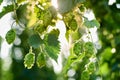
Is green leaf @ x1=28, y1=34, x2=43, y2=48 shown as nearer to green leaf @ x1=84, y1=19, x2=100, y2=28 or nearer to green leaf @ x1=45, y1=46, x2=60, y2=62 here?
green leaf @ x1=45, y1=46, x2=60, y2=62

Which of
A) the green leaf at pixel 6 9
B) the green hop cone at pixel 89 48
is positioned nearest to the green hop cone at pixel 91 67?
the green hop cone at pixel 89 48

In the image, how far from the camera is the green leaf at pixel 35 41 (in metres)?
1.27

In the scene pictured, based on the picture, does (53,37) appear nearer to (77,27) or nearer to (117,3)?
(77,27)

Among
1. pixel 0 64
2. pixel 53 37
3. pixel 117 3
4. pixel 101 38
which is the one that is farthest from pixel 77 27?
pixel 0 64

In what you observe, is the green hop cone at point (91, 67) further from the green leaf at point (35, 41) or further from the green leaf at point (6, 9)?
the green leaf at point (6, 9)

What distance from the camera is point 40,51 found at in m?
1.27

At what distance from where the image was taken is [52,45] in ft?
4.24

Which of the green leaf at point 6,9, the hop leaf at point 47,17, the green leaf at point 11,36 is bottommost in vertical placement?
the green leaf at point 11,36

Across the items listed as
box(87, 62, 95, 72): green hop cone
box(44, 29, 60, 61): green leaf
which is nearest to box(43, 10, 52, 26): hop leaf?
box(44, 29, 60, 61): green leaf

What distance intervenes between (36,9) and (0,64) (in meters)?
11.2

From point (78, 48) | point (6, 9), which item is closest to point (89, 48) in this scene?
point (78, 48)

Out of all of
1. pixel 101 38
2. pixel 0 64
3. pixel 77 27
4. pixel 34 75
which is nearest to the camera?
pixel 77 27

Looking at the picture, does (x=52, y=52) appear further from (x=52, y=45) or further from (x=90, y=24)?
(x=90, y=24)

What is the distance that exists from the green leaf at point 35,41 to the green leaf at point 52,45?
2cm
